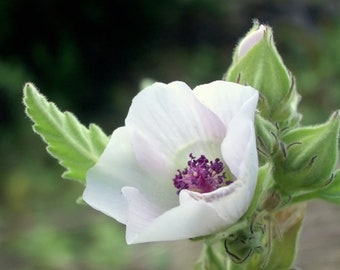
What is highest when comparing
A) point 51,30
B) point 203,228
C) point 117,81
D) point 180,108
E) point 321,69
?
point 51,30

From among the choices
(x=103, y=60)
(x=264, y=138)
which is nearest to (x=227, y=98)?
(x=264, y=138)

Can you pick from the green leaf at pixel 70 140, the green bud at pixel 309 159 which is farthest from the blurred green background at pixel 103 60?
the green bud at pixel 309 159

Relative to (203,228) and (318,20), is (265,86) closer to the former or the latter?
(203,228)

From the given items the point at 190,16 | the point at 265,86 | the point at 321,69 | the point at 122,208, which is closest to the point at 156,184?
the point at 122,208

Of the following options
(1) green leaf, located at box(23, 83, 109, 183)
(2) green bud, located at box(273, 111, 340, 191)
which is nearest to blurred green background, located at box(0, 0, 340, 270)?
(1) green leaf, located at box(23, 83, 109, 183)

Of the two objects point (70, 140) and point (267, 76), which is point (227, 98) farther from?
point (70, 140)
